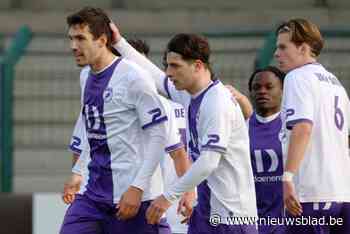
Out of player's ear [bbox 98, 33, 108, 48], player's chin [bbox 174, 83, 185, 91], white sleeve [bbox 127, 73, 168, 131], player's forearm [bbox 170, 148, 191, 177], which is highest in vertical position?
player's ear [bbox 98, 33, 108, 48]

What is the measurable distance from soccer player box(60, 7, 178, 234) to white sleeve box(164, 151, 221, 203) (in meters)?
0.31

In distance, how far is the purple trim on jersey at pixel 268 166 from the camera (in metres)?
8.15

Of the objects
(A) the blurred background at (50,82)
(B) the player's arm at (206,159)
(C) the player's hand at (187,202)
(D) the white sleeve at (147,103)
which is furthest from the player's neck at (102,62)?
(A) the blurred background at (50,82)

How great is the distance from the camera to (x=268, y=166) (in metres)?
8.18

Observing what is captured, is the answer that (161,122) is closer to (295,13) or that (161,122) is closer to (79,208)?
(79,208)

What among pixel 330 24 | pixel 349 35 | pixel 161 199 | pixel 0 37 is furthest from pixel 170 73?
pixel 330 24

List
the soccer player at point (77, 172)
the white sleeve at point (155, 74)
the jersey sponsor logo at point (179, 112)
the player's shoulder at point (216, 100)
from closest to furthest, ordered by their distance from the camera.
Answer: the player's shoulder at point (216, 100) < the white sleeve at point (155, 74) < the soccer player at point (77, 172) < the jersey sponsor logo at point (179, 112)

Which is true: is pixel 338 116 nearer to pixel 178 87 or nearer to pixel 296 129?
pixel 296 129

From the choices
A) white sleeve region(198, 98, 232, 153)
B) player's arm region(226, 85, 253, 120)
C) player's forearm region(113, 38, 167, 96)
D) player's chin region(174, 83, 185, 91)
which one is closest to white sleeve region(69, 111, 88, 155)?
player's forearm region(113, 38, 167, 96)

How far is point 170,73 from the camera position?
6.66m

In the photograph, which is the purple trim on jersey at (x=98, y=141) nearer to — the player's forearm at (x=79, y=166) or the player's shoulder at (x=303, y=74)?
the player's forearm at (x=79, y=166)

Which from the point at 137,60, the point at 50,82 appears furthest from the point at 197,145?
the point at 50,82

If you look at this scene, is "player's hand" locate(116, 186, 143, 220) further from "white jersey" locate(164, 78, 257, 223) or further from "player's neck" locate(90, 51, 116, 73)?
"player's neck" locate(90, 51, 116, 73)

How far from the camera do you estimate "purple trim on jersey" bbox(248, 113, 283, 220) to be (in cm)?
815
